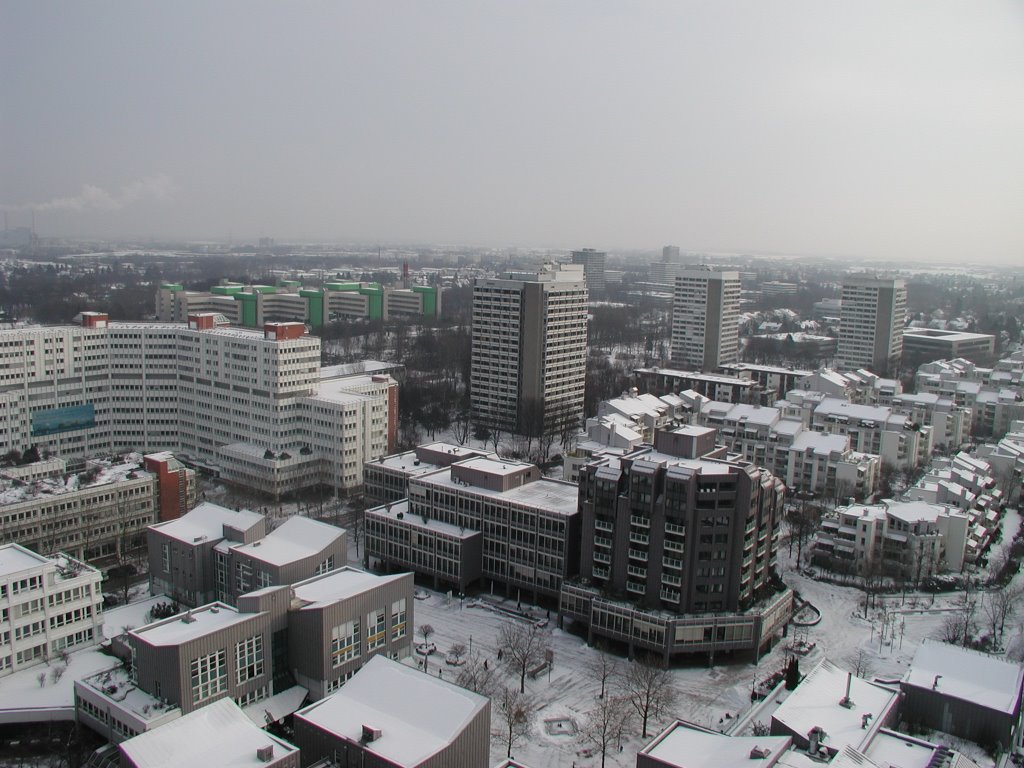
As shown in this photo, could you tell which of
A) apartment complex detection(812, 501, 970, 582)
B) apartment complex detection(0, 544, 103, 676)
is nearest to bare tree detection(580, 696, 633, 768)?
apartment complex detection(812, 501, 970, 582)

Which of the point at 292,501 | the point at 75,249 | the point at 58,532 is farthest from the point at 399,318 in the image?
the point at 75,249

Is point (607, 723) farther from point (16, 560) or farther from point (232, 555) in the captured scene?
point (16, 560)

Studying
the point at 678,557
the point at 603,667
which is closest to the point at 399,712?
the point at 603,667

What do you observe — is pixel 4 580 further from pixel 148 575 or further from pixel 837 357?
pixel 837 357

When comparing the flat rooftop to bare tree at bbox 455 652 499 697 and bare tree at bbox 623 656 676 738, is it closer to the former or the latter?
bare tree at bbox 455 652 499 697

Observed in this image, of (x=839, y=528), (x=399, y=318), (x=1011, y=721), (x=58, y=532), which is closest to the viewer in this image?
(x=1011, y=721)
